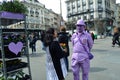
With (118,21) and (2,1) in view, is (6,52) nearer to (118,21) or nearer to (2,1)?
(2,1)

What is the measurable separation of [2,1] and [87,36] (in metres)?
23.4

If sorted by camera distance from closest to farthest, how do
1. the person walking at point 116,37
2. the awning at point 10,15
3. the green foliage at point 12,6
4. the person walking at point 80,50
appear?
1. the awning at point 10,15
2. the person walking at point 80,50
3. the person walking at point 116,37
4. the green foliage at point 12,6

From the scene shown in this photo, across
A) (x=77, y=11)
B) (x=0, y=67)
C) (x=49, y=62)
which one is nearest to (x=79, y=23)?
(x=49, y=62)

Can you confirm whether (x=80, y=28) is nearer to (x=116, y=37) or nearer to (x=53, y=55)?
(x=53, y=55)

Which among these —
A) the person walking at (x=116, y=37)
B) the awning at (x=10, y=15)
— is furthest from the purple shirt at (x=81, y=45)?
the person walking at (x=116, y=37)

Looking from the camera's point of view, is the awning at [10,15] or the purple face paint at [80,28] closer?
the awning at [10,15]

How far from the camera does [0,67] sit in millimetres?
6109

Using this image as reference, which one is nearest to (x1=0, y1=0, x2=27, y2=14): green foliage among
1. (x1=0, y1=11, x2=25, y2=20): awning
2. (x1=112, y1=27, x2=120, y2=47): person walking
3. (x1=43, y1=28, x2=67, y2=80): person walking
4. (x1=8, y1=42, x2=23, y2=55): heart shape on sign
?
(x1=112, y1=27, x2=120, y2=47): person walking

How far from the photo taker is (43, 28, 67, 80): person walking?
5.71 meters

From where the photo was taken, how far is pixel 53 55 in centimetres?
582

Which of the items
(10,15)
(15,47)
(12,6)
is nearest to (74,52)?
(15,47)

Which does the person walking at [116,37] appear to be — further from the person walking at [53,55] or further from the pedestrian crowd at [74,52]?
the person walking at [53,55]

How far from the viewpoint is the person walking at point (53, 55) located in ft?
18.7

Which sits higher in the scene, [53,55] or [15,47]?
[15,47]
